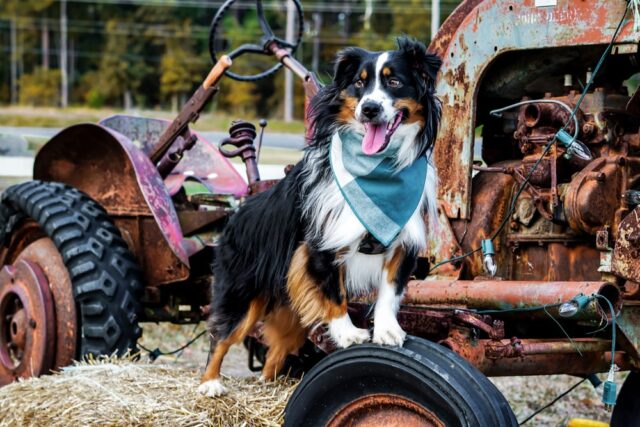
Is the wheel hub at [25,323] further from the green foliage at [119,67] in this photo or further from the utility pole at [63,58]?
the utility pole at [63,58]

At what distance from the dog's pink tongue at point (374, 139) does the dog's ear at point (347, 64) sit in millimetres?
225

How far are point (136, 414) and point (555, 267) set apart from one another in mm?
1938

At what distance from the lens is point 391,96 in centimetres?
379

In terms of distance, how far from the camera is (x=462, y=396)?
328 cm

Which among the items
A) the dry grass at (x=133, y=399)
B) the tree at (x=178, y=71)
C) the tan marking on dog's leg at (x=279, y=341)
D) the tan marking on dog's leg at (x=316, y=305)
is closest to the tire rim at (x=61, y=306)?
the dry grass at (x=133, y=399)

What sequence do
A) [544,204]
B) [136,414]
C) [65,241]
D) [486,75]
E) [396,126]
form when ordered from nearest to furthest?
[396,126] → [136,414] → [544,204] → [486,75] → [65,241]

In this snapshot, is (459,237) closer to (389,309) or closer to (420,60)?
(389,309)

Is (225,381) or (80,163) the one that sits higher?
(80,163)

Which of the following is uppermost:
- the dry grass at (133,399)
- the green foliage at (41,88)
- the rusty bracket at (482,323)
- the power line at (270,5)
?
the power line at (270,5)

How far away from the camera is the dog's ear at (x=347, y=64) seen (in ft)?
12.8

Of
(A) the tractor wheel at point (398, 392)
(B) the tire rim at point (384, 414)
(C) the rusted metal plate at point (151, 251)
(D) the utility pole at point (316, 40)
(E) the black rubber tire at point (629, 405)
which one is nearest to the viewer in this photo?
(A) the tractor wheel at point (398, 392)

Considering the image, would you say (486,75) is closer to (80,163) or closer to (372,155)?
(372,155)

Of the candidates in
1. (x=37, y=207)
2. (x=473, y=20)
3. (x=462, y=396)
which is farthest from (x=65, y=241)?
(x=462, y=396)

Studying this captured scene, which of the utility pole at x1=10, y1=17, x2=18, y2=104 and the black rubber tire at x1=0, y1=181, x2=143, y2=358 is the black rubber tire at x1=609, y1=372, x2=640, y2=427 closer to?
the black rubber tire at x1=0, y1=181, x2=143, y2=358
